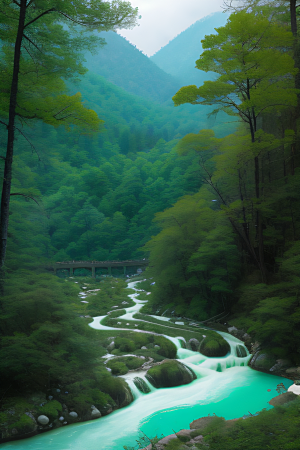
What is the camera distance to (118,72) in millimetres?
86875

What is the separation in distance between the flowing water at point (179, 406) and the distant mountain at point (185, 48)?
89652mm

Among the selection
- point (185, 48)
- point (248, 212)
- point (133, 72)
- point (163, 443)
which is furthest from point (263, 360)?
point (185, 48)

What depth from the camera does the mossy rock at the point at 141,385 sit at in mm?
8786

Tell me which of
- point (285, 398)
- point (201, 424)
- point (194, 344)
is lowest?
point (194, 344)

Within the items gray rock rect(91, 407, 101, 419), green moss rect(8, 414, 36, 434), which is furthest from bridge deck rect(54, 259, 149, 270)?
green moss rect(8, 414, 36, 434)

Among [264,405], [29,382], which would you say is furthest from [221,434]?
[29,382]

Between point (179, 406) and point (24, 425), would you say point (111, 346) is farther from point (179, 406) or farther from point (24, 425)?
point (24, 425)

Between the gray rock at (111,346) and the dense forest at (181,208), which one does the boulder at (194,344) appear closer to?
the dense forest at (181,208)

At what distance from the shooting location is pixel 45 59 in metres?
→ 6.94

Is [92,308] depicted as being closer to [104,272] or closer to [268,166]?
[268,166]

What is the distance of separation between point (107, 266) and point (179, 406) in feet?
83.3

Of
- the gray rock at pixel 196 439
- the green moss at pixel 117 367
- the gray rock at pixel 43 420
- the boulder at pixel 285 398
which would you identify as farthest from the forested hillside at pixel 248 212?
the gray rock at pixel 43 420

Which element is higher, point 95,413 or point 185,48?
point 185,48

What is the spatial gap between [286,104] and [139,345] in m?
10.1
